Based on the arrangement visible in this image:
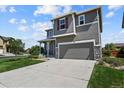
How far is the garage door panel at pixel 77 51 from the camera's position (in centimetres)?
1641

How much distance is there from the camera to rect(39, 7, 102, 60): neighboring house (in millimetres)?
16188

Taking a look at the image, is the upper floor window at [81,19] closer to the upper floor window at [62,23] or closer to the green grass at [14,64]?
the upper floor window at [62,23]

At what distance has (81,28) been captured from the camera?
692 inches

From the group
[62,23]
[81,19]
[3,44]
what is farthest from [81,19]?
[3,44]

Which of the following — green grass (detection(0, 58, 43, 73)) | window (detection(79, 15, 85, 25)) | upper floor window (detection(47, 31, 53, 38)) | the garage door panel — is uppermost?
window (detection(79, 15, 85, 25))

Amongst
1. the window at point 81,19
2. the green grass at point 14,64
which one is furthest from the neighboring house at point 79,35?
the green grass at point 14,64

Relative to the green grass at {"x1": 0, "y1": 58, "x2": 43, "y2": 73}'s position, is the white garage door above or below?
above

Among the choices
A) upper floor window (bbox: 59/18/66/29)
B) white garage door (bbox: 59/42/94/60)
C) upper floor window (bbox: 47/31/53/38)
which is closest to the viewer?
white garage door (bbox: 59/42/94/60)

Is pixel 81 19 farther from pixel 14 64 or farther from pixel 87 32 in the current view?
pixel 14 64

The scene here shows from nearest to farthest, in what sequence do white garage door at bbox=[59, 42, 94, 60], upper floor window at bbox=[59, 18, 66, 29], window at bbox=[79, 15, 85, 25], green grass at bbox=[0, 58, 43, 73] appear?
green grass at bbox=[0, 58, 43, 73]
white garage door at bbox=[59, 42, 94, 60]
window at bbox=[79, 15, 85, 25]
upper floor window at bbox=[59, 18, 66, 29]

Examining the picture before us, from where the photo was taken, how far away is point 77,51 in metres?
17.6

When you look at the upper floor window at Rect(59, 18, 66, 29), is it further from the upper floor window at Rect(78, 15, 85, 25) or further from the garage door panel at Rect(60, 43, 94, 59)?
the garage door panel at Rect(60, 43, 94, 59)

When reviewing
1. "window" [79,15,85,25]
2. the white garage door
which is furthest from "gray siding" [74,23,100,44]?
the white garage door
